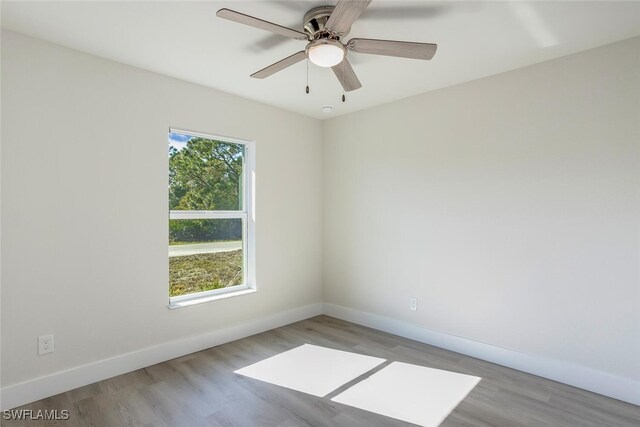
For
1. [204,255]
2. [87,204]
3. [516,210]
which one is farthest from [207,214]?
[516,210]

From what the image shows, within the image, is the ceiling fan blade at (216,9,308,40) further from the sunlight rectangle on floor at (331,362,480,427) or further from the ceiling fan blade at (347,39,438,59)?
the sunlight rectangle on floor at (331,362,480,427)

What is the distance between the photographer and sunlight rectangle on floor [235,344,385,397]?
2.50 metres

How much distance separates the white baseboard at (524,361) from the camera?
2332mm

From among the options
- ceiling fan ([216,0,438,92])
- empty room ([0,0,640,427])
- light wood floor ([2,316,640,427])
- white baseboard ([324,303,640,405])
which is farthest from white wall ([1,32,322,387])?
white baseboard ([324,303,640,405])

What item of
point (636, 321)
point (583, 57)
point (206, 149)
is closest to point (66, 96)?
point (206, 149)

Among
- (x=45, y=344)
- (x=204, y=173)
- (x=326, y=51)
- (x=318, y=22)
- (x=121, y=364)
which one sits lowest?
(x=121, y=364)

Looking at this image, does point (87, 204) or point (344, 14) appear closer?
point (344, 14)

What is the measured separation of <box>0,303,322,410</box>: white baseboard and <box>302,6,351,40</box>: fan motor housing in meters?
2.69

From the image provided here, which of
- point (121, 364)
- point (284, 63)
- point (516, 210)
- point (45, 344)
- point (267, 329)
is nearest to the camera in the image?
point (284, 63)

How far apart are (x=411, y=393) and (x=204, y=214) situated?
92.0 inches

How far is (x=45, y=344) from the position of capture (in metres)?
2.32

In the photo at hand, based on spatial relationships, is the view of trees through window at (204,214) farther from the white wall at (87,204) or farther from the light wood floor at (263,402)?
the light wood floor at (263,402)

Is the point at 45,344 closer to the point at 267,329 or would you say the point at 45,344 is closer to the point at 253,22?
the point at 267,329

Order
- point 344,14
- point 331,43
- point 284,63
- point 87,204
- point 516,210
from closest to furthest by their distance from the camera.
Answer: point 344,14 < point 331,43 < point 284,63 < point 87,204 < point 516,210
